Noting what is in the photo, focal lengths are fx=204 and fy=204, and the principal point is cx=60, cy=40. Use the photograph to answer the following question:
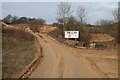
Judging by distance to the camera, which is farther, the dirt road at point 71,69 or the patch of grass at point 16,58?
the patch of grass at point 16,58

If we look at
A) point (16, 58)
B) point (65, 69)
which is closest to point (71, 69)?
point (65, 69)

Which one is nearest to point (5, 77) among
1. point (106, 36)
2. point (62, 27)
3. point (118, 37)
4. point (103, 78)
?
point (103, 78)

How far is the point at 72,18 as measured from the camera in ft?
166

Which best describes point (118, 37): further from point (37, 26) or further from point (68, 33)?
point (37, 26)

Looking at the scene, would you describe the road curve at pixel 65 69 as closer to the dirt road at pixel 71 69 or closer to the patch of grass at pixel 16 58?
the dirt road at pixel 71 69

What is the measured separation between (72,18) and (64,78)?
41.0 metres

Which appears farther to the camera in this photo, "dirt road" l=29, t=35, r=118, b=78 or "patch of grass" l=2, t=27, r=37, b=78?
"patch of grass" l=2, t=27, r=37, b=78

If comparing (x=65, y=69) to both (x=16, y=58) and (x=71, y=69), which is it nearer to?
(x=71, y=69)

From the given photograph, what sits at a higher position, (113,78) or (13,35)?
(13,35)

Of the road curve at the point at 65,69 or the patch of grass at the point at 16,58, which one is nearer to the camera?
the road curve at the point at 65,69

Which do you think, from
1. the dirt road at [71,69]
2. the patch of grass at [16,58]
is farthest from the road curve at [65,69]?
the patch of grass at [16,58]

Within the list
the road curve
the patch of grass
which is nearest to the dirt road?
the road curve

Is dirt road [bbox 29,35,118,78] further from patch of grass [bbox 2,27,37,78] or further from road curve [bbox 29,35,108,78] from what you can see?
patch of grass [bbox 2,27,37,78]

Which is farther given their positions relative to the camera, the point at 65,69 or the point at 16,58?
the point at 16,58
